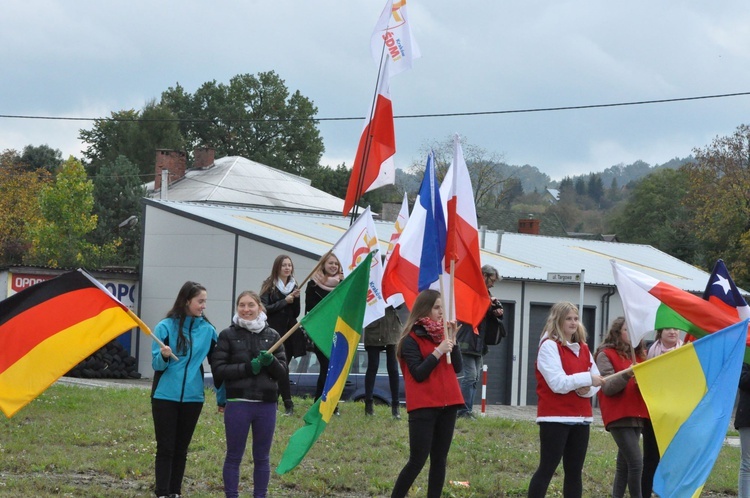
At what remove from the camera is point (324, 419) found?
28.9 ft

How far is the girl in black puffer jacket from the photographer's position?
870cm

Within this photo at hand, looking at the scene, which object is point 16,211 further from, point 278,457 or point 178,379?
point 178,379

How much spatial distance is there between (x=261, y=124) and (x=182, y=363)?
233 ft

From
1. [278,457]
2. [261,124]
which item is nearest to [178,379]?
[278,457]

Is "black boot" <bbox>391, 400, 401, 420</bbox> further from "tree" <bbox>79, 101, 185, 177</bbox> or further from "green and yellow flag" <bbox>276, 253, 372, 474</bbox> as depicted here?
"tree" <bbox>79, 101, 185, 177</bbox>

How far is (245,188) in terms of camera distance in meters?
58.9

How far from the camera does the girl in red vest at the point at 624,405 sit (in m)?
9.32

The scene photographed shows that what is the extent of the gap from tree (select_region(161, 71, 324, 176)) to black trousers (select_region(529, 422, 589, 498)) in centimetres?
6964

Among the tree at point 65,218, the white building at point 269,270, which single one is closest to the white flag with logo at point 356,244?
the white building at point 269,270

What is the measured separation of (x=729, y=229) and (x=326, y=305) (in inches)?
1913

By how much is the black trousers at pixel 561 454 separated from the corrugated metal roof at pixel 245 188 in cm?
4755

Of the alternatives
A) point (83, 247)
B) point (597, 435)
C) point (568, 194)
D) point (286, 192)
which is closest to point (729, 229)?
point (286, 192)

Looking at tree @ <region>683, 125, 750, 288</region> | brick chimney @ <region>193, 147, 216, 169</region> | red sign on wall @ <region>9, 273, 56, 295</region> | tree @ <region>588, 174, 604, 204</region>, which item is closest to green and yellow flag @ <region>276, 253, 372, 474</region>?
red sign on wall @ <region>9, 273, 56, 295</region>

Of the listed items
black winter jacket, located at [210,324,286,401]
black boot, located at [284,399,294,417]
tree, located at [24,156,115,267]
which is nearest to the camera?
black winter jacket, located at [210,324,286,401]
